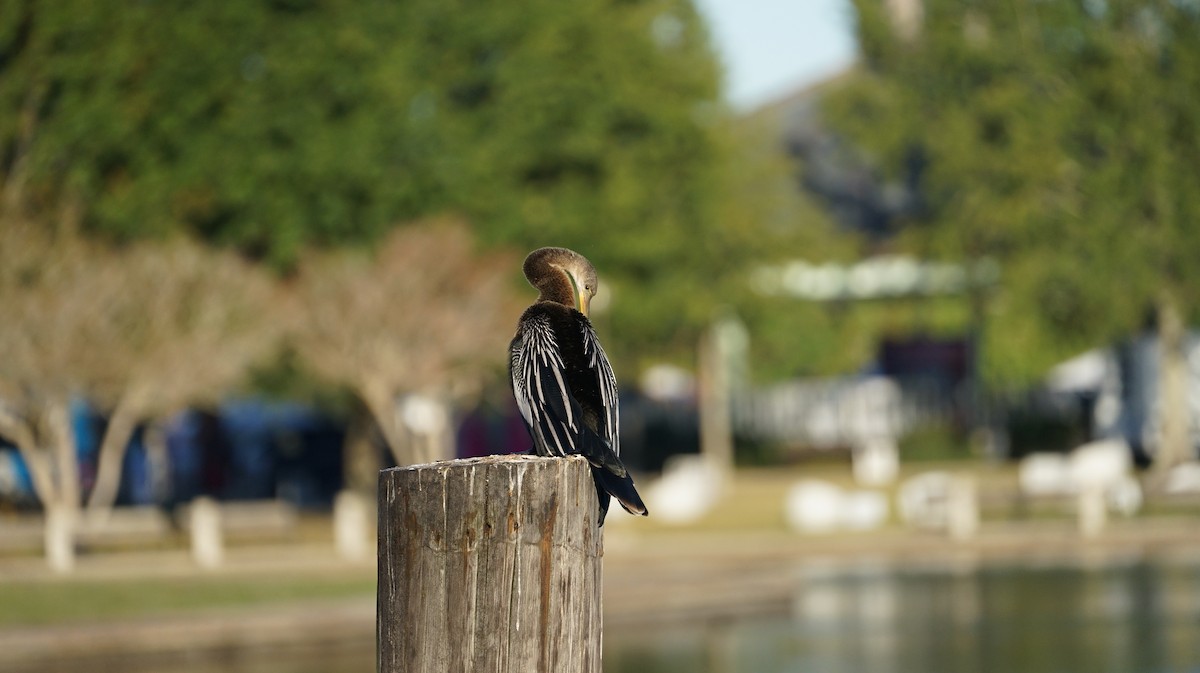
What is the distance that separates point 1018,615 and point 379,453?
22.8 m

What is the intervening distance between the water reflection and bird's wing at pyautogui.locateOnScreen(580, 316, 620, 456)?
10.6 m

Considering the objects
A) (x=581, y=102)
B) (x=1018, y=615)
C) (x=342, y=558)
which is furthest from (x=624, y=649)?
(x=581, y=102)

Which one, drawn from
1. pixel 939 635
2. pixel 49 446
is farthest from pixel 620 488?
pixel 49 446

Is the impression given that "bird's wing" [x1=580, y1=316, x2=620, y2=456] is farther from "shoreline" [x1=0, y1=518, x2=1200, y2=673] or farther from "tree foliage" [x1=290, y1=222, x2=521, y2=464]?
"tree foliage" [x1=290, y1=222, x2=521, y2=464]

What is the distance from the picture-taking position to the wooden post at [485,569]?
442cm

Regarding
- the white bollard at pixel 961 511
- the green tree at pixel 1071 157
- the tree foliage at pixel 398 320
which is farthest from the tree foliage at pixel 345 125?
the white bollard at pixel 961 511

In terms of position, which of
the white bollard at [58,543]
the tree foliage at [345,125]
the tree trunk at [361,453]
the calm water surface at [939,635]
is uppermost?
the tree foliage at [345,125]

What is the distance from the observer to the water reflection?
1553 centimetres

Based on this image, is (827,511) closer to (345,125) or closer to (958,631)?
(345,125)

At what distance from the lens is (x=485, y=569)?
4426 mm

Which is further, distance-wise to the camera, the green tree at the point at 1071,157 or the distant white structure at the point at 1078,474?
the green tree at the point at 1071,157

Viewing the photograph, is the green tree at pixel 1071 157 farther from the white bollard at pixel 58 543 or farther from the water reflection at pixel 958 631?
the white bollard at pixel 58 543

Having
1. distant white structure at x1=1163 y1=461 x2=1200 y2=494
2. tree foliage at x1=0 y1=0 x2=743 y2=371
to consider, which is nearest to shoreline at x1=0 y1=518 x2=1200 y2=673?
distant white structure at x1=1163 y1=461 x2=1200 y2=494

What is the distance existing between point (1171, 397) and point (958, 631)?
80.9 ft
